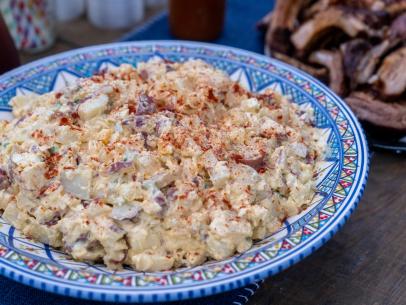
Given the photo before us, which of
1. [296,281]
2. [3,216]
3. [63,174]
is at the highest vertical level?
[63,174]

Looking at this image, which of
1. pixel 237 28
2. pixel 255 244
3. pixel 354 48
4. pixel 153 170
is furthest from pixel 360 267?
pixel 237 28

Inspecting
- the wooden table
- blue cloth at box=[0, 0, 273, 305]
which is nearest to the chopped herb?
Answer: the wooden table

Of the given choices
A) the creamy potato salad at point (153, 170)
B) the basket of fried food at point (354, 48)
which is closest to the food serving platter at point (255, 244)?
the creamy potato salad at point (153, 170)

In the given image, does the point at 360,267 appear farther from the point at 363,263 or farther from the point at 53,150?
the point at 53,150

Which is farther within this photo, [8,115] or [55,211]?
[8,115]

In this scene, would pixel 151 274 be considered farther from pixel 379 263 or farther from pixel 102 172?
pixel 379 263

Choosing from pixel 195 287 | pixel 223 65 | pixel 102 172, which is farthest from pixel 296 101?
pixel 195 287

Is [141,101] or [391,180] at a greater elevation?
[141,101]

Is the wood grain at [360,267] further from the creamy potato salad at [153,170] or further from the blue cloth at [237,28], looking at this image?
the blue cloth at [237,28]
